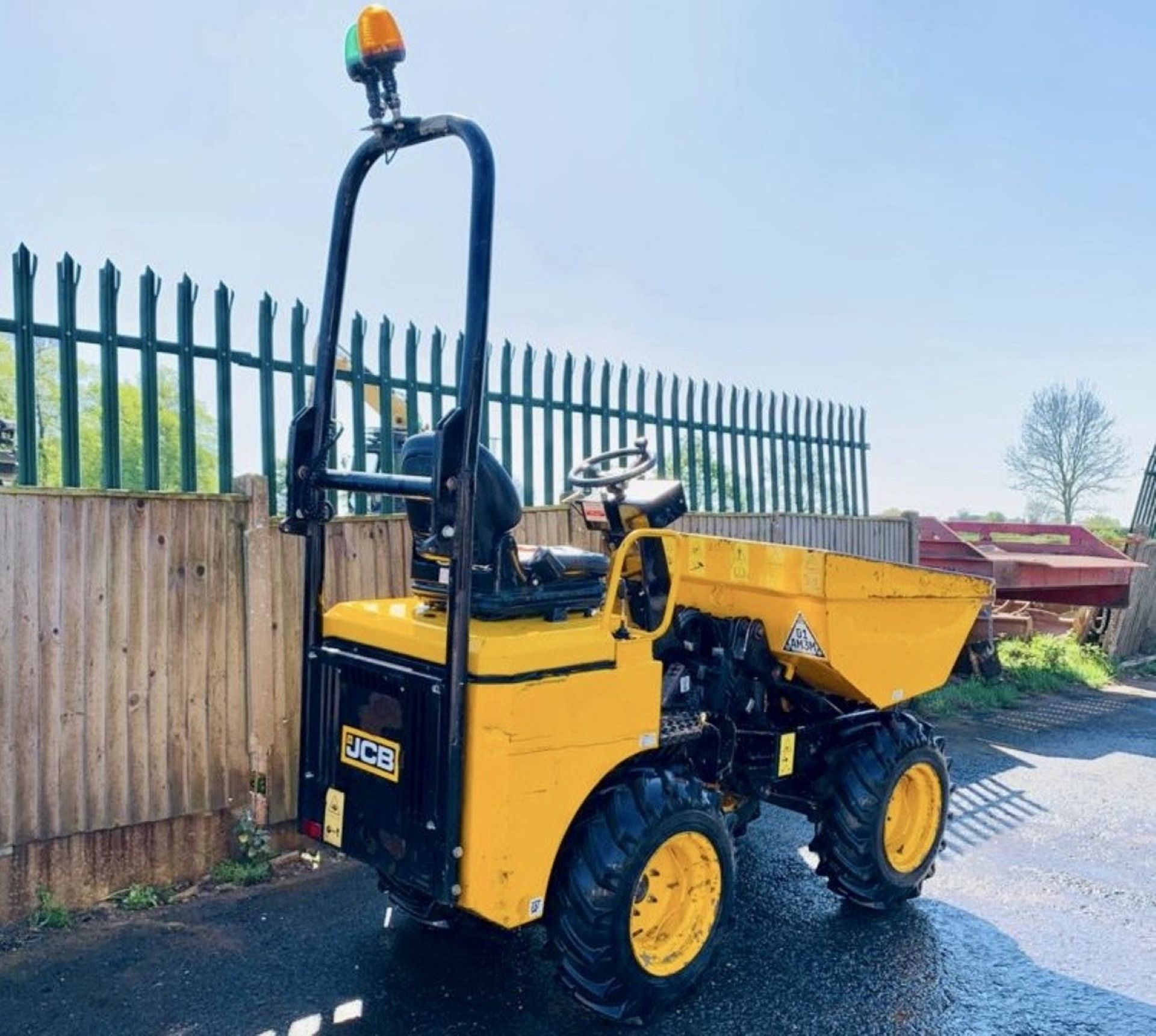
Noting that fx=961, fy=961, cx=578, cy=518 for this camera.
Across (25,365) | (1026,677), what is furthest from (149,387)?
(1026,677)

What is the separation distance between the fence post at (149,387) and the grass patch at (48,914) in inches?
68.4

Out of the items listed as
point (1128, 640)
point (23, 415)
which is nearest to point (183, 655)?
point (23, 415)

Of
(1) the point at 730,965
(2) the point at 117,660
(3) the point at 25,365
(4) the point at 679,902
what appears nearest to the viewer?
(4) the point at 679,902

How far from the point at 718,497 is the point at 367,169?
14.7ft

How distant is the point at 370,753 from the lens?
3.14 meters

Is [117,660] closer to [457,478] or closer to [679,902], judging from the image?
[457,478]

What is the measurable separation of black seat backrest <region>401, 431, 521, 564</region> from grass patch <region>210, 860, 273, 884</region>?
2.22 m

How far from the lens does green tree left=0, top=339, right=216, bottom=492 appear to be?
4047 millimetres

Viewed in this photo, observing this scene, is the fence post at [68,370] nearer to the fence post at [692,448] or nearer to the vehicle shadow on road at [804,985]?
the vehicle shadow on road at [804,985]

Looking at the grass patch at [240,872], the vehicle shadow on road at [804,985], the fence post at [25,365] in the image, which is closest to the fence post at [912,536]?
the vehicle shadow on road at [804,985]

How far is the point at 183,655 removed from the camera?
4.27m

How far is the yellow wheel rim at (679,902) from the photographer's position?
3299 mm

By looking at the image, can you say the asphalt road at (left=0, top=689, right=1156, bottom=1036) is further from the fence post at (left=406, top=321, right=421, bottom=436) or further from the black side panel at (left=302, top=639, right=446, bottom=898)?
the fence post at (left=406, top=321, right=421, bottom=436)

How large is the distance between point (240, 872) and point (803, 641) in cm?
273
